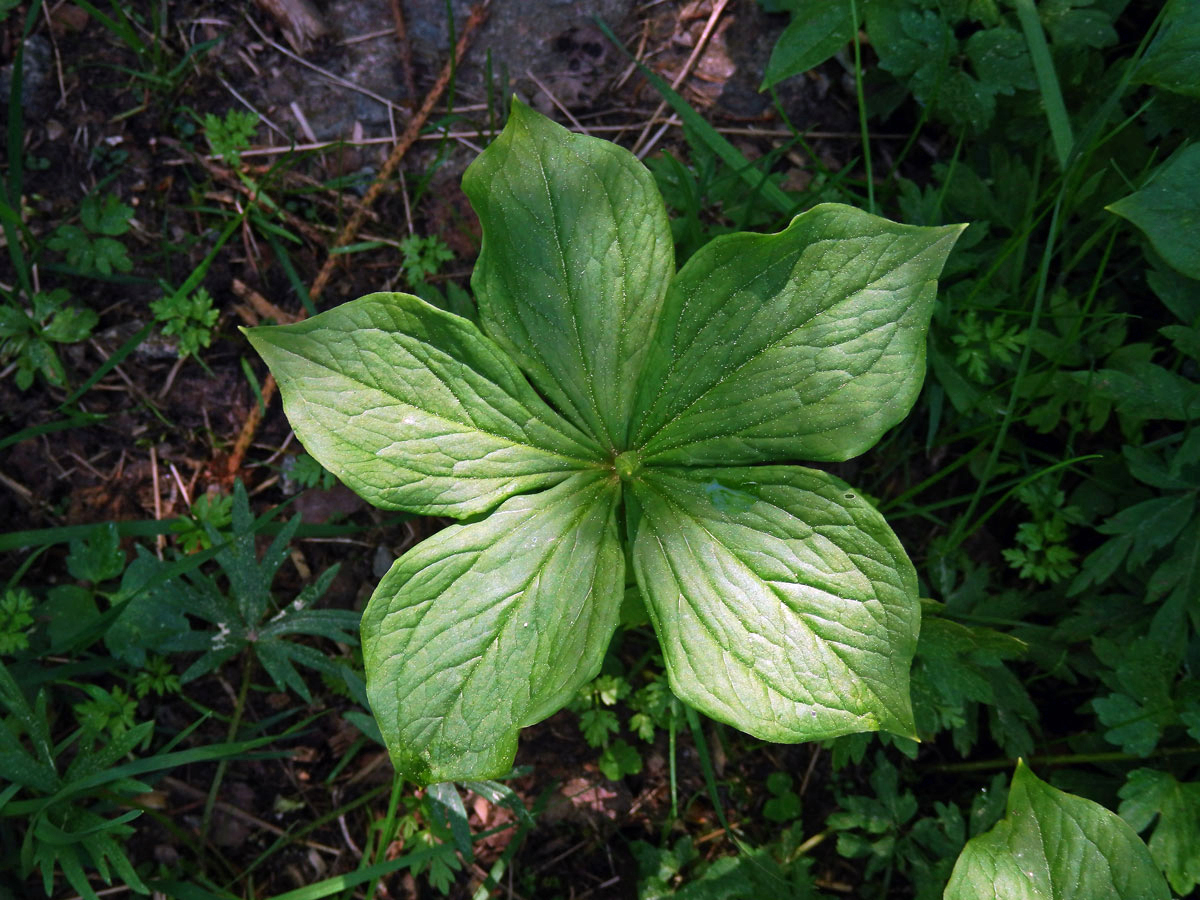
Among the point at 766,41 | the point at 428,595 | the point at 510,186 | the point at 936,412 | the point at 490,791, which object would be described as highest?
the point at 766,41

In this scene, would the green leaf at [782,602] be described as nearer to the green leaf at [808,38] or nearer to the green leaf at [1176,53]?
the green leaf at [808,38]

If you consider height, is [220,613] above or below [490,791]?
above

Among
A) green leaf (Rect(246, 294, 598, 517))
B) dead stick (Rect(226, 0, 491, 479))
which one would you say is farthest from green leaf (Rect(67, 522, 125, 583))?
green leaf (Rect(246, 294, 598, 517))

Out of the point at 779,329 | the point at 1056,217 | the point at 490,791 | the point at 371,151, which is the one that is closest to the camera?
the point at 779,329

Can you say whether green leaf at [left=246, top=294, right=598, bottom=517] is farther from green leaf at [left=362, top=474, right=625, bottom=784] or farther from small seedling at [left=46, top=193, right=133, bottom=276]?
small seedling at [left=46, top=193, right=133, bottom=276]

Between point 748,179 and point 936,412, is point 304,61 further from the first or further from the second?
point 936,412

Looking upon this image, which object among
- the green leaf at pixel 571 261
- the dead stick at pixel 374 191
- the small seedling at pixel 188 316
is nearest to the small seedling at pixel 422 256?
the dead stick at pixel 374 191

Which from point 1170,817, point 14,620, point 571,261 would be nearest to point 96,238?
point 14,620

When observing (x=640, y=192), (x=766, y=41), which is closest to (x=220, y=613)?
(x=640, y=192)
